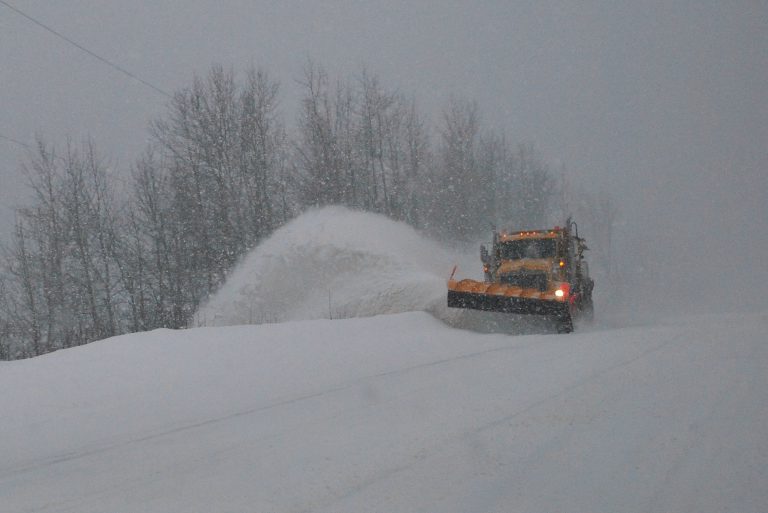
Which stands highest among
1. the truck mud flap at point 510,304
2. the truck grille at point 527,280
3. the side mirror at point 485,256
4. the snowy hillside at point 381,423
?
the side mirror at point 485,256

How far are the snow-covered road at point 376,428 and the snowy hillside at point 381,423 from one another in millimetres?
23

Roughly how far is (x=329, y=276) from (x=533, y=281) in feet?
19.2

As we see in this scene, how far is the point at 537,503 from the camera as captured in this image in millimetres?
3676

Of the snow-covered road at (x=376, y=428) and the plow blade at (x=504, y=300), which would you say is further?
the plow blade at (x=504, y=300)

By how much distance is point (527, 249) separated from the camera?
16.3 m

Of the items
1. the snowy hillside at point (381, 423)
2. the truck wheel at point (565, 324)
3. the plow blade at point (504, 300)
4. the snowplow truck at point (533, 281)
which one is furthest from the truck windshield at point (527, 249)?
the snowy hillside at point (381, 423)

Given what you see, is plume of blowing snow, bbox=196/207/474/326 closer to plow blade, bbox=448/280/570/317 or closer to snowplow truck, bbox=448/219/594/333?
snowplow truck, bbox=448/219/594/333

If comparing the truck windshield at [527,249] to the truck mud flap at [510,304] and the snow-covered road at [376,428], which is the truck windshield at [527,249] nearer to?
the truck mud flap at [510,304]

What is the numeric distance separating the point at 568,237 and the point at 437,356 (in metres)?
7.50

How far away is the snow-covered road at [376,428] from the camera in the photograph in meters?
3.90

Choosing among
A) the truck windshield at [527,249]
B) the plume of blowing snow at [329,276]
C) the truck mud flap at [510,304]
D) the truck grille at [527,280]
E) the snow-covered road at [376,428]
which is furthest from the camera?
the plume of blowing snow at [329,276]

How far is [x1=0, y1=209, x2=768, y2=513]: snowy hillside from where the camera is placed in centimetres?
391

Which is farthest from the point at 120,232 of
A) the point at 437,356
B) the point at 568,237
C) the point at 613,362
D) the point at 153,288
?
the point at 613,362

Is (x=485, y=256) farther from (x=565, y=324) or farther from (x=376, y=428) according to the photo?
(x=376, y=428)
